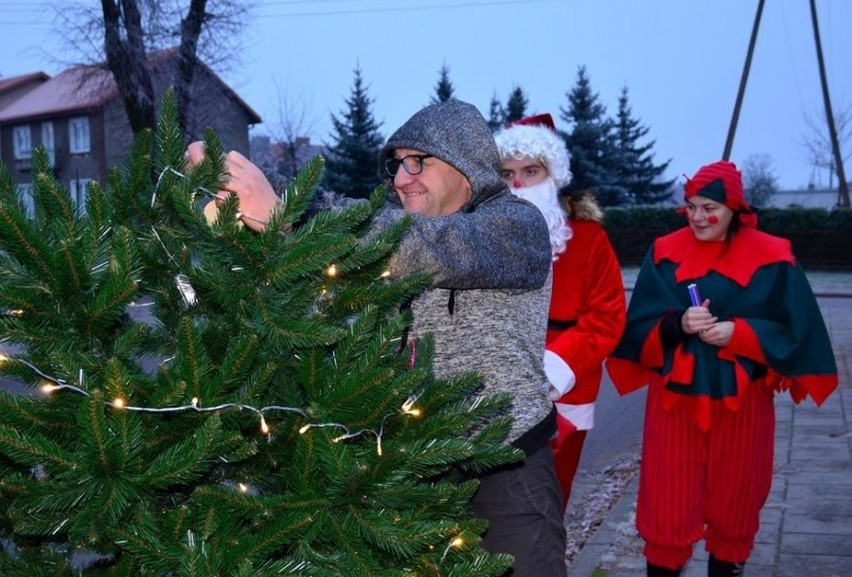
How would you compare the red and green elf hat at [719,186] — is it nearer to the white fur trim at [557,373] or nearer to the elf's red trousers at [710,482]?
the elf's red trousers at [710,482]

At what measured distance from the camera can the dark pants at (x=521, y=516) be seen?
2510 mm

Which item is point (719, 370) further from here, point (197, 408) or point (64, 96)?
point (64, 96)

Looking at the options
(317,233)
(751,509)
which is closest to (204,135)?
(317,233)

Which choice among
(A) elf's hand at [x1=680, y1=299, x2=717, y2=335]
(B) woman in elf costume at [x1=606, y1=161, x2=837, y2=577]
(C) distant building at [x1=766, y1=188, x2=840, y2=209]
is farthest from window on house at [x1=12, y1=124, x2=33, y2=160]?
(C) distant building at [x1=766, y1=188, x2=840, y2=209]

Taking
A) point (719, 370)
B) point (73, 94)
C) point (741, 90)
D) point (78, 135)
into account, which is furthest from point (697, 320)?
point (78, 135)

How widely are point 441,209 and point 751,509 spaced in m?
2.33

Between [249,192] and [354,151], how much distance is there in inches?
1504

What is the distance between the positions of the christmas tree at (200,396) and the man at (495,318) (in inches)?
22.1

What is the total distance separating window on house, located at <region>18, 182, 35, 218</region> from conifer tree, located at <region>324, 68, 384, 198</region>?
37.1m

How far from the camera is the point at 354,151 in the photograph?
130 ft

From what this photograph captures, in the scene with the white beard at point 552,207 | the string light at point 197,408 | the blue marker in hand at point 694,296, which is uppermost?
the white beard at point 552,207

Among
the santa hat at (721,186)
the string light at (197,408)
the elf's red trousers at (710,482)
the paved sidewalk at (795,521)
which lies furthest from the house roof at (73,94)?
the string light at (197,408)

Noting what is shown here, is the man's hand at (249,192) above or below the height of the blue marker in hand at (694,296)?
above

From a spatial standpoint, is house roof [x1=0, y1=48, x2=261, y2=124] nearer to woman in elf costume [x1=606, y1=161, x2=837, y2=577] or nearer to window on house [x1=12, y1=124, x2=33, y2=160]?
window on house [x1=12, y1=124, x2=33, y2=160]
